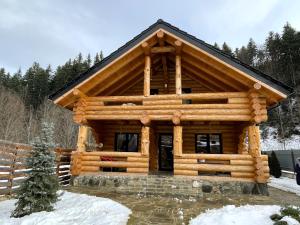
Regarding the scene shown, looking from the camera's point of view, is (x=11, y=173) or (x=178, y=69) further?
(x=178, y=69)

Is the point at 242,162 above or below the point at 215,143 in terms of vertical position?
below

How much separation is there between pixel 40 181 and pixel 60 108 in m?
35.6

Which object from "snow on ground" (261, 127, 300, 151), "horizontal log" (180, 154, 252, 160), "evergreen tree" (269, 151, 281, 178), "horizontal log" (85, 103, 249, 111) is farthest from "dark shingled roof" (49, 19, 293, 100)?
"snow on ground" (261, 127, 300, 151)

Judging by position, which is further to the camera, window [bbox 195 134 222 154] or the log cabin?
window [bbox 195 134 222 154]

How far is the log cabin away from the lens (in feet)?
36.6

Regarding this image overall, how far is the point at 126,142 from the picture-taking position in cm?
1588

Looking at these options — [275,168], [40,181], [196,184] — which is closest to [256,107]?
[196,184]

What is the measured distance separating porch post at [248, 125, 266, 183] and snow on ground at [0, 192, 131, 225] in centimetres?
599

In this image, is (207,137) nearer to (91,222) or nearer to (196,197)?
(196,197)

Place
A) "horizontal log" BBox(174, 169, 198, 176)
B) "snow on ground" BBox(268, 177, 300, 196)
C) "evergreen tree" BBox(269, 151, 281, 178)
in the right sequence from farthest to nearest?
"evergreen tree" BBox(269, 151, 281, 178) → "snow on ground" BBox(268, 177, 300, 196) → "horizontal log" BBox(174, 169, 198, 176)

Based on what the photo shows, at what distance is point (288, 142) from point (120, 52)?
37.9 metres

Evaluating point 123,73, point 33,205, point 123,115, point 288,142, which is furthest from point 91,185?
A: point 288,142

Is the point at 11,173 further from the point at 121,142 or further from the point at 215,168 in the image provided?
the point at 215,168

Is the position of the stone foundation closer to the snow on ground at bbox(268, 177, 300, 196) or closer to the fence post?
the fence post
